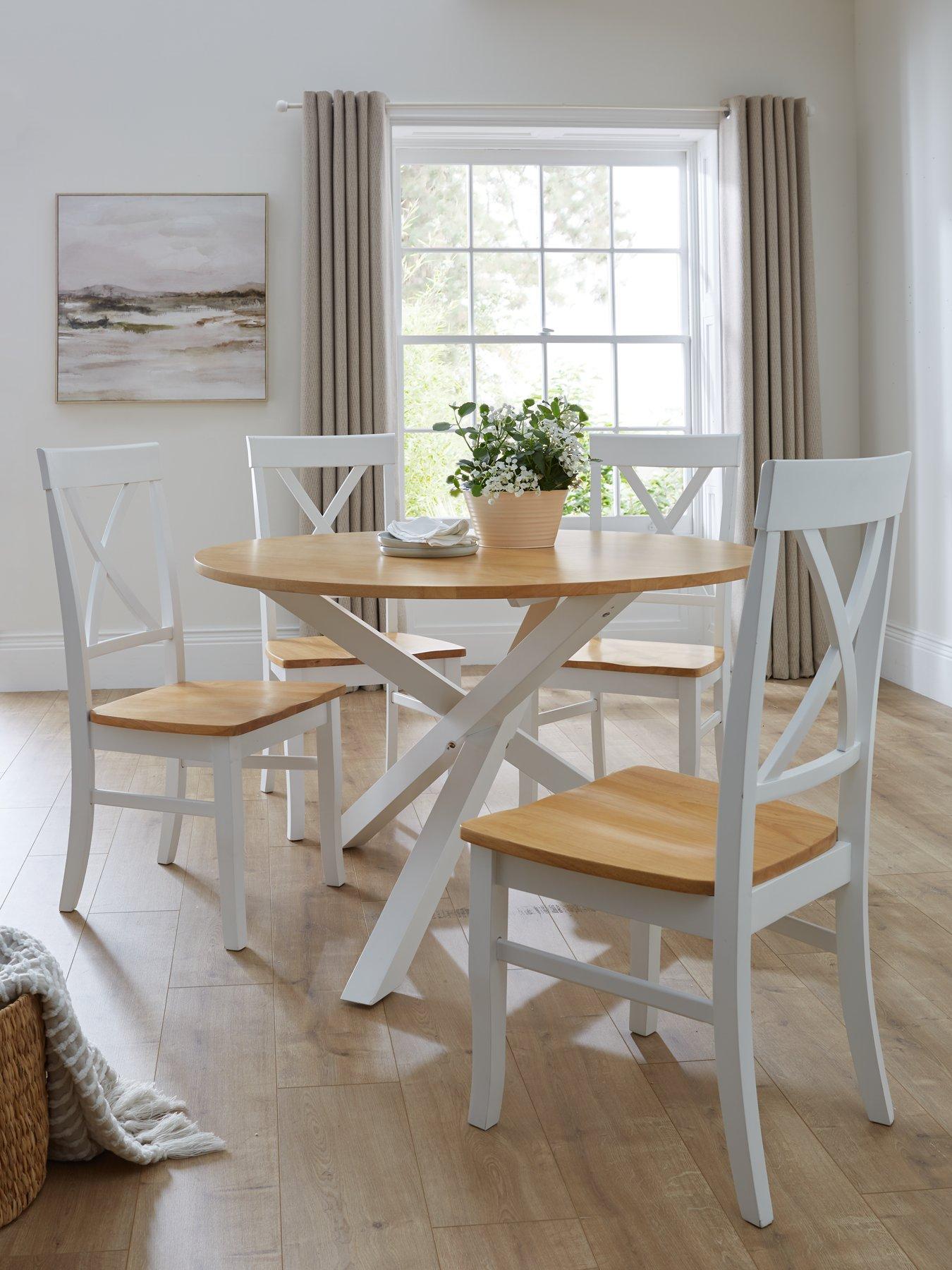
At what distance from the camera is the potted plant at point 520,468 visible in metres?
2.30

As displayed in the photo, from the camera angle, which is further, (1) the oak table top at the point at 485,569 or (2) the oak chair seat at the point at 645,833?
(1) the oak table top at the point at 485,569

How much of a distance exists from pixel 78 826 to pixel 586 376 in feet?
11.2

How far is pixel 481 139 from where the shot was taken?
4.94 metres

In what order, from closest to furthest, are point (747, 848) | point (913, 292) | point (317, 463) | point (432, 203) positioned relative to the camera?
point (747, 848), point (317, 463), point (913, 292), point (432, 203)

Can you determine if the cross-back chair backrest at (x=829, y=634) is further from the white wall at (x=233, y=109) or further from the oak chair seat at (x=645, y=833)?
the white wall at (x=233, y=109)

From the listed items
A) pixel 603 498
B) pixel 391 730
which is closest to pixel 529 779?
pixel 391 730

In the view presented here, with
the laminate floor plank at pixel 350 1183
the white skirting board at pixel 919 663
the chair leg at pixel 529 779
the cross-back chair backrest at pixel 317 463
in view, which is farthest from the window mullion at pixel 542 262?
the laminate floor plank at pixel 350 1183

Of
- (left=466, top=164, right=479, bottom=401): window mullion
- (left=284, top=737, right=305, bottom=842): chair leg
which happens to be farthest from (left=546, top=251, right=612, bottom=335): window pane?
(left=284, top=737, right=305, bottom=842): chair leg

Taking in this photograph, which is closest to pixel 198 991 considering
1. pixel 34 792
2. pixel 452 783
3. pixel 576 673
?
pixel 452 783

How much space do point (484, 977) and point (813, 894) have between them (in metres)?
0.46

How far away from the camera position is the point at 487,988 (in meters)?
1.62

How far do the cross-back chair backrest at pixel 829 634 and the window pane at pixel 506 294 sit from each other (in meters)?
3.70

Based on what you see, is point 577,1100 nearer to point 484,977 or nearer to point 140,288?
point 484,977

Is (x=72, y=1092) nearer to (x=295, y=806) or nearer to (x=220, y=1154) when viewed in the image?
(x=220, y=1154)
